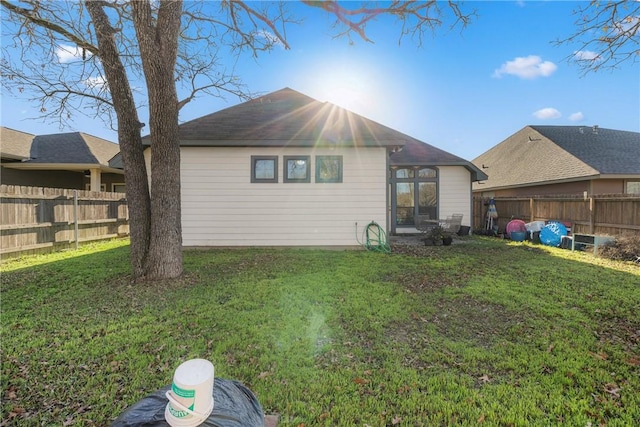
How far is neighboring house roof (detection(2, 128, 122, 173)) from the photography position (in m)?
12.9

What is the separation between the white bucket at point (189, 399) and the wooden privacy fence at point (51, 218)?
368 inches

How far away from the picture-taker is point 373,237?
8.84m

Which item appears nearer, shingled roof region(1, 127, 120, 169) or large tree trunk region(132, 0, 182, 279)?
large tree trunk region(132, 0, 182, 279)

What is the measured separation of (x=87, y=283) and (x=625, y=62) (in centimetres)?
909

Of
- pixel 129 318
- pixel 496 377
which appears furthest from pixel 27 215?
pixel 496 377

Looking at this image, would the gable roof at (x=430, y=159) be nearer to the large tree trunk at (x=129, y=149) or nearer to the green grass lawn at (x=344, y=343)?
the green grass lawn at (x=344, y=343)

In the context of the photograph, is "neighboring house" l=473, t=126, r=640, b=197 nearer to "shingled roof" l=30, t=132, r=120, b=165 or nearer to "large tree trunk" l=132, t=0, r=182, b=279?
"large tree trunk" l=132, t=0, r=182, b=279

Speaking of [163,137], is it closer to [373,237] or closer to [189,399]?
[189,399]

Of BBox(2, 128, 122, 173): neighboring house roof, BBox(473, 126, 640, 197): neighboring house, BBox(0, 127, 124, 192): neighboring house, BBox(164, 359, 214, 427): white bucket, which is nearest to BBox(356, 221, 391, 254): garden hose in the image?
BBox(473, 126, 640, 197): neighboring house

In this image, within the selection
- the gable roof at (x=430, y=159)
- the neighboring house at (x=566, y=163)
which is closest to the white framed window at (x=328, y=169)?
the gable roof at (x=430, y=159)

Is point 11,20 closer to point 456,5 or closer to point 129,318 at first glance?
point 129,318

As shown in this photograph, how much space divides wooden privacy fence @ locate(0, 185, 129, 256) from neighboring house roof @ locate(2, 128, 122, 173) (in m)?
3.06

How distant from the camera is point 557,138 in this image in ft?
52.6

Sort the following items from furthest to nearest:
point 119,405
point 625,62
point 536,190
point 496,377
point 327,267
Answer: point 536,190 → point 327,267 → point 625,62 → point 496,377 → point 119,405
